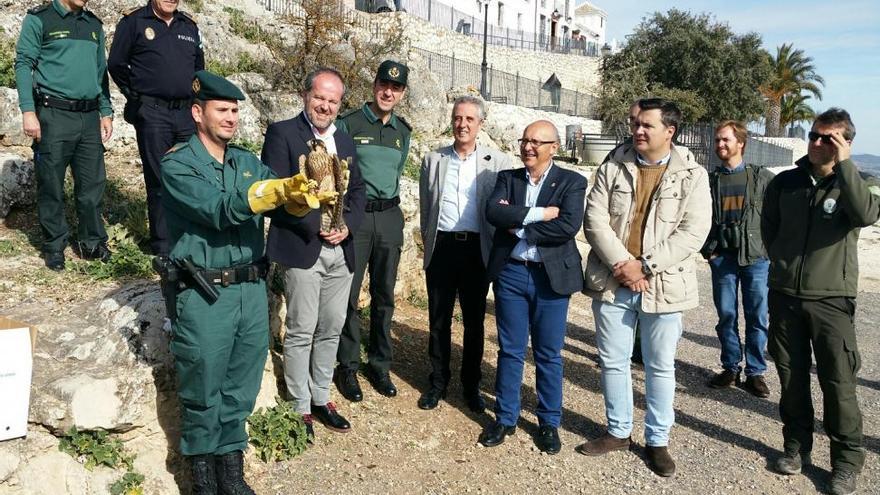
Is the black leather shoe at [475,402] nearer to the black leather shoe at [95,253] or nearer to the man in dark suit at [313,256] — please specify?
the man in dark suit at [313,256]

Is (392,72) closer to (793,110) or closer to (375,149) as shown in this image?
(375,149)

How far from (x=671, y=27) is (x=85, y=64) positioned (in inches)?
1241

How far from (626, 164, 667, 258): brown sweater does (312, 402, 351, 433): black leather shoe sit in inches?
84.0

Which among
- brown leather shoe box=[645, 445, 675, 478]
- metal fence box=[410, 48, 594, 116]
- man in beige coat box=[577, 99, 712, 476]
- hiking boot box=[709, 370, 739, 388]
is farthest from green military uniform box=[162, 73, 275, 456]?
metal fence box=[410, 48, 594, 116]

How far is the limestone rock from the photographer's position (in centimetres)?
541

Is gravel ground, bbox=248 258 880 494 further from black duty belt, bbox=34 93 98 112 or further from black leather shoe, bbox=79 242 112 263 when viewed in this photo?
black duty belt, bbox=34 93 98 112

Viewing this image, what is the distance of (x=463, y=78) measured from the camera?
27.1m

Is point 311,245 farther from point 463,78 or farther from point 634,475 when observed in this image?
point 463,78

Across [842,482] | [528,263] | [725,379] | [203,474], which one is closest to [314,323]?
[203,474]

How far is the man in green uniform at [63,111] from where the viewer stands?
445 cm

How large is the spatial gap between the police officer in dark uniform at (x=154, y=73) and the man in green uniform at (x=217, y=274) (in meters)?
1.85

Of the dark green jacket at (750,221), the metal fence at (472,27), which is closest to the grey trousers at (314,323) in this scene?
the dark green jacket at (750,221)

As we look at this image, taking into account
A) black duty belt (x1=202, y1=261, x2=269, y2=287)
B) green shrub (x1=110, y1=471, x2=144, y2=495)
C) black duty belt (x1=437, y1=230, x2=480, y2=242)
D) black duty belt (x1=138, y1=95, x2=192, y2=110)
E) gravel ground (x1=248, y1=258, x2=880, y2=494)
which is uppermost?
black duty belt (x1=138, y1=95, x2=192, y2=110)

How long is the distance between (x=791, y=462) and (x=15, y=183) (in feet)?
21.1
